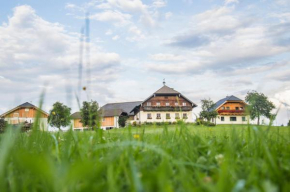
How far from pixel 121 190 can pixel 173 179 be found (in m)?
0.26

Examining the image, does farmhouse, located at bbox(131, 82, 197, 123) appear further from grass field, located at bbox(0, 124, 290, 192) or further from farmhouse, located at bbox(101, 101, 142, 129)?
grass field, located at bbox(0, 124, 290, 192)

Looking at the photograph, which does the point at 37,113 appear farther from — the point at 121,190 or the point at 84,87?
the point at 84,87

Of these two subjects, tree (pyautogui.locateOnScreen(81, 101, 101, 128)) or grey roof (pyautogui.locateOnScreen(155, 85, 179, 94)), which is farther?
grey roof (pyautogui.locateOnScreen(155, 85, 179, 94))

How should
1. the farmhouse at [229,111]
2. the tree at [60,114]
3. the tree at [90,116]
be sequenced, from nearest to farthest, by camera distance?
the tree at [90,116] → the tree at [60,114] → the farmhouse at [229,111]

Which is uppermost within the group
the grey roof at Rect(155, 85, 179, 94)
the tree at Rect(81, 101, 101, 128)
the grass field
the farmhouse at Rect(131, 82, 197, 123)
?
the grey roof at Rect(155, 85, 179, 94)

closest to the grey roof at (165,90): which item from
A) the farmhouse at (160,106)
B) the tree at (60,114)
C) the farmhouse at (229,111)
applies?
the farmhouse at (160,106)

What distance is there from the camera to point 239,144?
235cm

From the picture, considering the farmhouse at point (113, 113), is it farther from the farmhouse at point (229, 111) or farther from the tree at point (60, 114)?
the tree at point (60, 114)

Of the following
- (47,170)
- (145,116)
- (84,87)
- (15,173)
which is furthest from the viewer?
(145,116)

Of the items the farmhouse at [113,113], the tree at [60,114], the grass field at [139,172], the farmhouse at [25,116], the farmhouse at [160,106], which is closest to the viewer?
the grass field at [139,172]

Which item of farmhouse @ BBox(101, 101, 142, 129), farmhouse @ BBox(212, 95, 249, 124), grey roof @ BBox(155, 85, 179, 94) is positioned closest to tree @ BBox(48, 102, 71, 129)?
farmhouse @ BBox(101, 101, 142, 129)

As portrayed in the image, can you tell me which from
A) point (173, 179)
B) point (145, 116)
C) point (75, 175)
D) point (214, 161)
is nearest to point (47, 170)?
point (75, 175)

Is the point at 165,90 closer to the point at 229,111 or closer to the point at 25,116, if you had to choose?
the point at 229,111

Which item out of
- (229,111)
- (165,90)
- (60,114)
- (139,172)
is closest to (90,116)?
(139,172)
